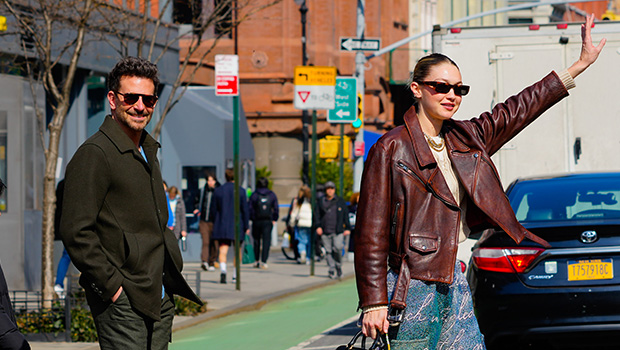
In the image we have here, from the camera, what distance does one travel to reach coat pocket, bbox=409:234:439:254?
4.82 m

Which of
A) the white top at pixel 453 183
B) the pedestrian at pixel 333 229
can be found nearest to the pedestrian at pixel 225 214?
the pedestrian at pixel 333 229

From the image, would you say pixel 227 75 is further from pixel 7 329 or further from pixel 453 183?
pixel 453 183

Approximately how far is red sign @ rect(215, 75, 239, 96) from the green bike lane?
291 centimetres

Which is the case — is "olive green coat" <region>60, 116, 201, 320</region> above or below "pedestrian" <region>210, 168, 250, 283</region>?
above

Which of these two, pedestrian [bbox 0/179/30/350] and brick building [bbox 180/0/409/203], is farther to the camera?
brick building [bbox 180/0/409/203]

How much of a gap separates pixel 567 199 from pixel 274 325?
18.6 ft

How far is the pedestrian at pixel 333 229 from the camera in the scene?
20766 millimetres

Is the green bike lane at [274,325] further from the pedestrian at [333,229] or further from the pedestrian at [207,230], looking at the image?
the pedestrian at [207,230]

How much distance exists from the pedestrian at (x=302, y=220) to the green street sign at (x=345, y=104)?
159cm

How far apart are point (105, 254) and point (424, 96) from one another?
1.49 meters

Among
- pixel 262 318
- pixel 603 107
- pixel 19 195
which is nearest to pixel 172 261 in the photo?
pixel 603 107

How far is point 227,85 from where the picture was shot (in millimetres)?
16172

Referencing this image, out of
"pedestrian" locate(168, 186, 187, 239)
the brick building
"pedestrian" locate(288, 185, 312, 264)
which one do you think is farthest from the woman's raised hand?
the brick building

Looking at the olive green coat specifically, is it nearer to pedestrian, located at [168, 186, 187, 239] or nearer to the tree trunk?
the tree trunk
